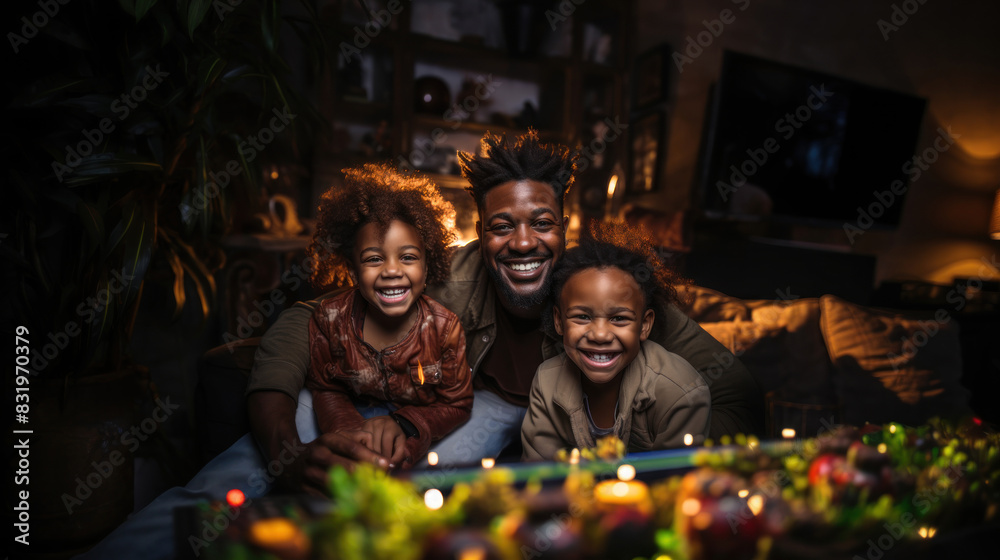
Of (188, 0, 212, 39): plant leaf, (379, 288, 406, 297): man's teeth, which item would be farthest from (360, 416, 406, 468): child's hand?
(188, 0, 212, 39): plant leaf

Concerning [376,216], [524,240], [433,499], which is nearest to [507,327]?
[524,240]

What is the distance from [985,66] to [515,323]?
194 inches

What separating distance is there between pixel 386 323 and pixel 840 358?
6.29ft

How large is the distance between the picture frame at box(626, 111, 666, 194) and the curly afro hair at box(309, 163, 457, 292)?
2.91m

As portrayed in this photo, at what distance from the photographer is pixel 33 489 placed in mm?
1987

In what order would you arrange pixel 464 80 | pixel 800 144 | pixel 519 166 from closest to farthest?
pixel 519 166 → pixel 800 144 → pixel 464 80

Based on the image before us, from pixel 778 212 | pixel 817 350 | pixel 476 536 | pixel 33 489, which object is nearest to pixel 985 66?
pixel 778 212

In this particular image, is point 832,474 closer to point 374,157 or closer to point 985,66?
point 374,157

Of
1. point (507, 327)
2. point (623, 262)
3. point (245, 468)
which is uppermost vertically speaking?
point (623, 262)

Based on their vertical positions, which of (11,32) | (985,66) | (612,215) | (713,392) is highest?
(985,66)

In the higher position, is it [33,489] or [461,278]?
[461,278]

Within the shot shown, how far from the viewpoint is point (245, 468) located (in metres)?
1.56

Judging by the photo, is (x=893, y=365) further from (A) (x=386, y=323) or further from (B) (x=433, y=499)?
(B) (x=433, y=499)

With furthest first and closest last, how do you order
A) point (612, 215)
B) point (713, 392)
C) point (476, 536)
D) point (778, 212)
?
point (612, 215) → point (778, 212) → point (713, 392) → point (476, 536)
